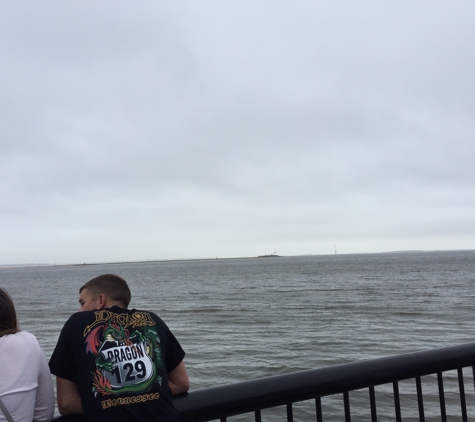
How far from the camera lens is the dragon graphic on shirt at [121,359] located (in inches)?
81.5

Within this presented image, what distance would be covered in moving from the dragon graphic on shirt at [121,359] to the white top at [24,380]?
305 mm

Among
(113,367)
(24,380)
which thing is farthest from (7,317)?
(113,367)

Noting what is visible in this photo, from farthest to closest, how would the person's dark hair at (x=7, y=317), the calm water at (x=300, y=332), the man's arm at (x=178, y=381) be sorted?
the calm water at (x=300, y=332)
the man's arm at (x=178, y=381)
the person's dark hair at (x=7, y=317)

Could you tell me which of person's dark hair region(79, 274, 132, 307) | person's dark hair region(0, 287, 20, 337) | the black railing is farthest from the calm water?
person's dark hair region(0, 287, 20, 337)

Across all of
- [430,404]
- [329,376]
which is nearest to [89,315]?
[329,376]

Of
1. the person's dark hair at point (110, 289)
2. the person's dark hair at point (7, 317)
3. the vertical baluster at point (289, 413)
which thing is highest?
the person's dark hair at point (110, 289)

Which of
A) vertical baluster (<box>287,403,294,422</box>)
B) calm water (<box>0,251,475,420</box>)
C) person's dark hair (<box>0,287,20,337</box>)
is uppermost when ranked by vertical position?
person's dark hair (<box>0,287,20,337</box>)

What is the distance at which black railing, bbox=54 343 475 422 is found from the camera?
2.12 meters

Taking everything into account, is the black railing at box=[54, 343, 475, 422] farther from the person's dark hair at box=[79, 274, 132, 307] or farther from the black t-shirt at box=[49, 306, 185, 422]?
the person's dark hair at box=[79, 274, 132, 307]

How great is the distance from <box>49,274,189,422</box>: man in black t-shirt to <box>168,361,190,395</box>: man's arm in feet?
0.32

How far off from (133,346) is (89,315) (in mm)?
269

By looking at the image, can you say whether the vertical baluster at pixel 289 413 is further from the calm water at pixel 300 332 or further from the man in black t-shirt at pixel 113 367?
the calm water at pixel 300 332

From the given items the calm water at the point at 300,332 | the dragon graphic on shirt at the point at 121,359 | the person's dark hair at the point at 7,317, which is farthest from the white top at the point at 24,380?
the calm water at the point at 300,332

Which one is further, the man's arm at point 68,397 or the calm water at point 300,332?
the calm water at point 300,332
